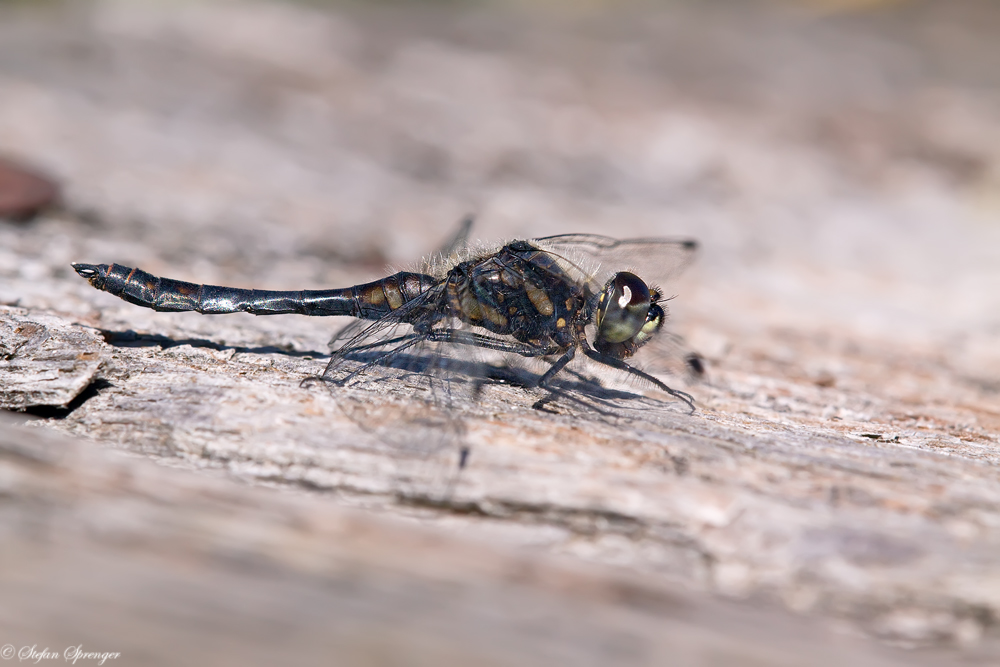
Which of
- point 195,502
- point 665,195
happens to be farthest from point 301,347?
point 665,195

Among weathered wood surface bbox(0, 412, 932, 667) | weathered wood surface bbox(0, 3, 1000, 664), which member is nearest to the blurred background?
weathered wood surface bbox(0, 3, 1000, 664)

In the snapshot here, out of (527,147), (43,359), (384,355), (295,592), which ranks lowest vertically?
(295,592)

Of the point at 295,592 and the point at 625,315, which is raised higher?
the point at 625,315

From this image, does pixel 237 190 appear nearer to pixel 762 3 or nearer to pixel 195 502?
pixel 195 502

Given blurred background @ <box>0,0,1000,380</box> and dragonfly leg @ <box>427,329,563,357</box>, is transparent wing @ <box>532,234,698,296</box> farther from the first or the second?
dragonfly leg @ <box>427,329,563,357</box>

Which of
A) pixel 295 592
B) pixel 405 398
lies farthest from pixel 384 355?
pixel 295 592

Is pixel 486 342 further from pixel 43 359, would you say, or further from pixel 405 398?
pixel 43 359

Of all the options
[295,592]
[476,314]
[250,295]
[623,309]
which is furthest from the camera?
[476,314]
